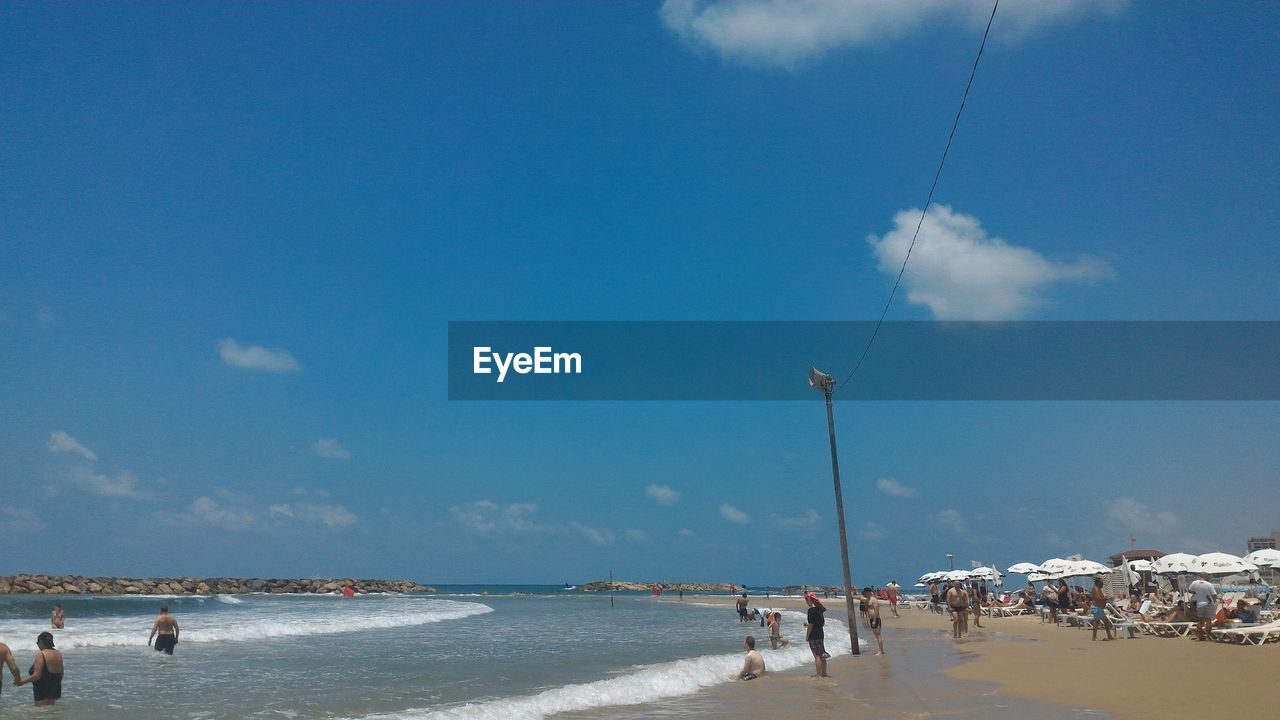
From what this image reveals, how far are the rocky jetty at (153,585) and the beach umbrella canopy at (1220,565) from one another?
302 ft

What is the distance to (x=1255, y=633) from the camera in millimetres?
17906

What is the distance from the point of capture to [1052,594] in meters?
30.0

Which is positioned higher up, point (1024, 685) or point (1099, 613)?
point (1099, 613)

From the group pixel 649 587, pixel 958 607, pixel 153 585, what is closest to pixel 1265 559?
pixel 958 607

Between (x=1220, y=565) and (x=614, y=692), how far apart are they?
65.8 ft

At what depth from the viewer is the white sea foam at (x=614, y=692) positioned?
39.6 ft

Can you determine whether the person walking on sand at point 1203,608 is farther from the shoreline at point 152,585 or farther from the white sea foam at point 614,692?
the shoreline at point 152,585

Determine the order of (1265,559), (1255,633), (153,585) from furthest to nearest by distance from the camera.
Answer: (153,585) < (1265,559) < (1255,633)

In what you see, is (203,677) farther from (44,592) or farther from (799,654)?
(44,592)

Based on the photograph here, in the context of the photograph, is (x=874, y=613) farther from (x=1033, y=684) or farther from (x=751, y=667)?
(x=1033, y=684)

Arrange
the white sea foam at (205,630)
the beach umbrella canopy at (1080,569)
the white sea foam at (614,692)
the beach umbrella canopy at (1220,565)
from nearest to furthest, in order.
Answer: the white sea foam at (614,692) → the beach umbrella canopy at (1220,565) → the white sea foam at (205,630) → the beach umbrella canopy at (1080,569)

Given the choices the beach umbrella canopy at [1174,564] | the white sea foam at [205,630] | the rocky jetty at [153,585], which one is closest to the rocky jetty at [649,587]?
the rocky jetty at [153,585]

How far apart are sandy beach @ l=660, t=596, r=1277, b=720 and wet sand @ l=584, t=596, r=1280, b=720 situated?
0.05ft

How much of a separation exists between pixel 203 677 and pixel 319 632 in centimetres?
1710
